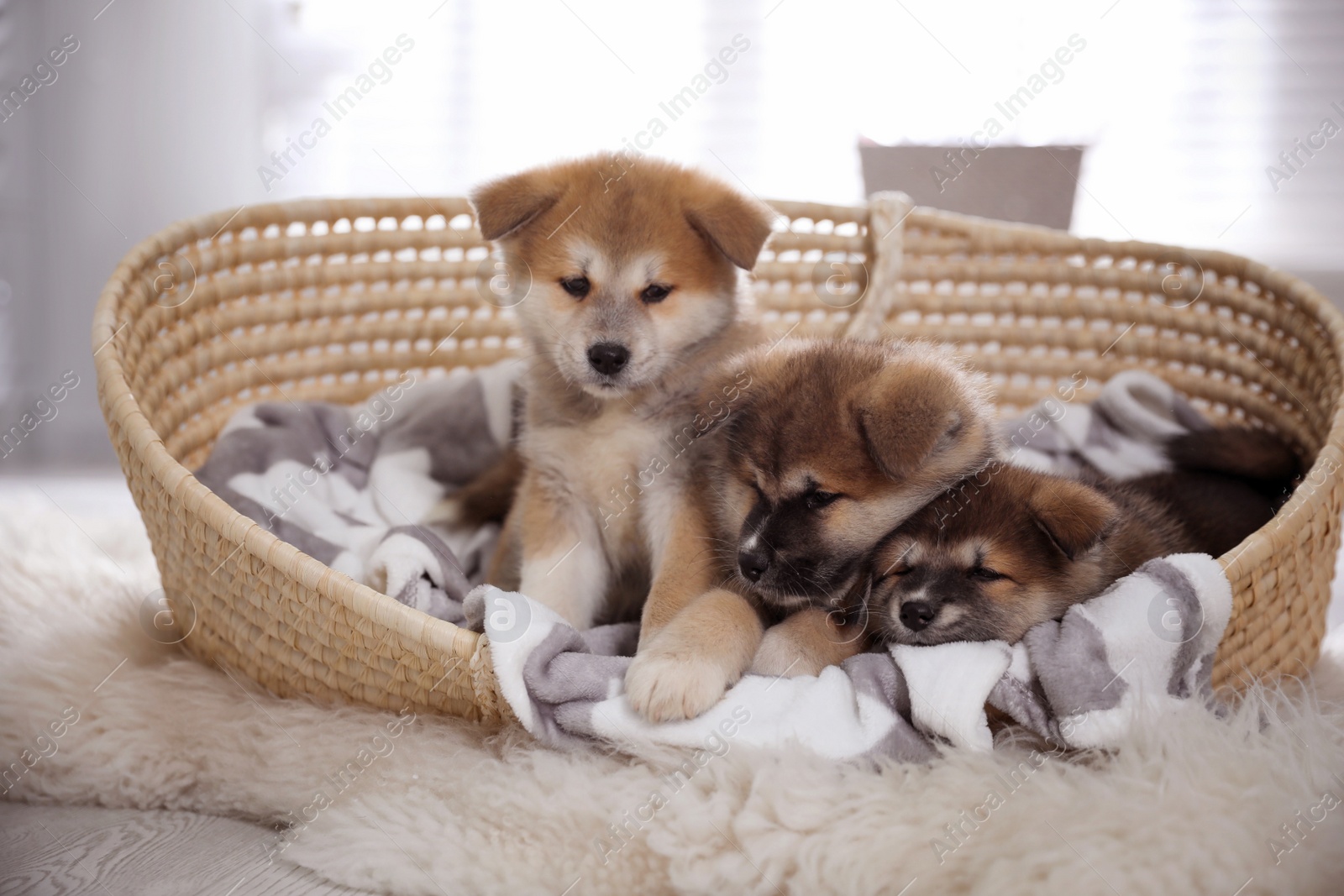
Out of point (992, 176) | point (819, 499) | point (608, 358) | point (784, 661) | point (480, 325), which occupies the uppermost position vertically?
point (992, 176)

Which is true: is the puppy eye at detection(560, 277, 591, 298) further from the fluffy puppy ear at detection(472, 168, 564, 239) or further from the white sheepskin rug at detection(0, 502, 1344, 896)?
the white sheepskin rug at detection(0, 502, 1344, 896)

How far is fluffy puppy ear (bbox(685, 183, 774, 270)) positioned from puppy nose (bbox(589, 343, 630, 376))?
9.9 inches

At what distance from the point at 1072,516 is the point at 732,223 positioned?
0.76 meters

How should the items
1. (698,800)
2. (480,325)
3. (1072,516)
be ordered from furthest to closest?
(480,325) → (1072,516) → (698,800)

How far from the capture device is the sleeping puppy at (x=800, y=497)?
1.40 metres

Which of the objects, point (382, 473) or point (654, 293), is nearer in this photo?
point (654, 293)

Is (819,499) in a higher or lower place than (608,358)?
lower

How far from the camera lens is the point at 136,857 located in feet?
4.76

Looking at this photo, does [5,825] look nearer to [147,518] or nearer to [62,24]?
[147,518]

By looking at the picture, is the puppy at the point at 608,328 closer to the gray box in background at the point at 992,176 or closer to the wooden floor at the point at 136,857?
the wooden floor at the point at 136,857

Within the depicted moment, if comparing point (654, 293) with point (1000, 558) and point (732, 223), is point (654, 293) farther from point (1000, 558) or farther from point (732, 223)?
point (1000, 558)

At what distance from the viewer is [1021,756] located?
4.42 feet

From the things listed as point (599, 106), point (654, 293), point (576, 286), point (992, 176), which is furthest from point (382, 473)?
point (992, 176)

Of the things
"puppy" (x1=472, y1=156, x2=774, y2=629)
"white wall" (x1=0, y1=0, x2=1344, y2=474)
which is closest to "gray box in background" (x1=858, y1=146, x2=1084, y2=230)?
"white wall" (x1=0, y1=0, x2=1344, y2=474)
